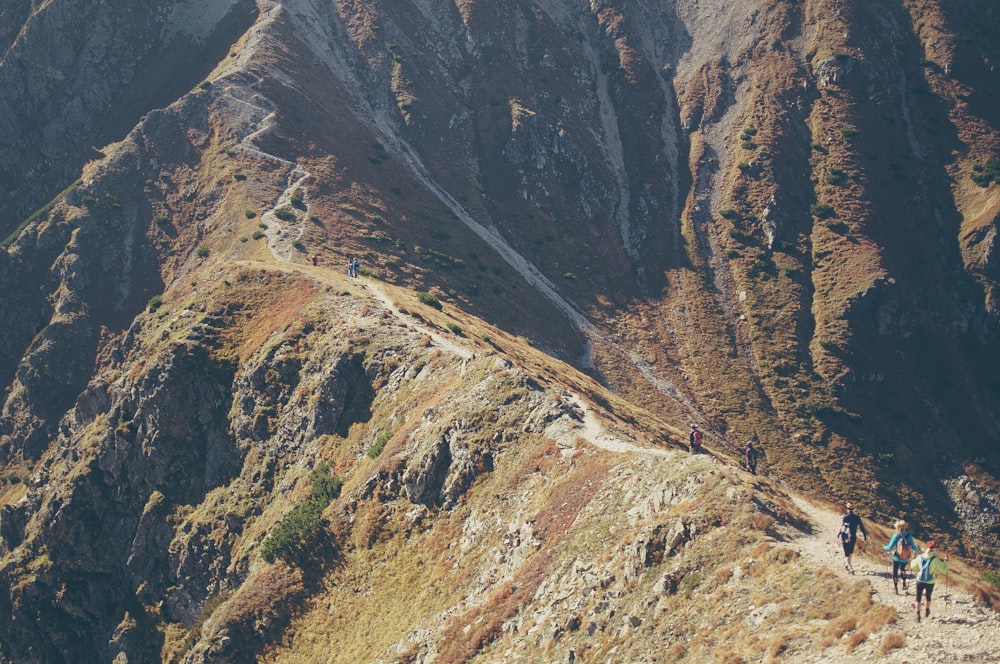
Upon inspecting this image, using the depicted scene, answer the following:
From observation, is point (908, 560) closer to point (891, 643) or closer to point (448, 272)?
point (891, 643)


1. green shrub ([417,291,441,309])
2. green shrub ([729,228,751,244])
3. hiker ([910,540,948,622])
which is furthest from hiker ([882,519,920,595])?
green shrub ([729,228,751,244])

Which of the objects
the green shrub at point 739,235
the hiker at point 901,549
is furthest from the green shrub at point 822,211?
the hiker at point 901,549

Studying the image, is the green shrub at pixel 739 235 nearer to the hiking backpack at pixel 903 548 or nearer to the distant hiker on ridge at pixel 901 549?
the distant hiker on ridge at pixel 901 549

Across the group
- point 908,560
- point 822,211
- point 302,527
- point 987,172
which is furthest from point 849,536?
point 987,172

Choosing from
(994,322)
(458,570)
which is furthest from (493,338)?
(994,322)

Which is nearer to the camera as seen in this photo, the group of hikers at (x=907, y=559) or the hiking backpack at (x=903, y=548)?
the group of hikers at (x=907, y=559)

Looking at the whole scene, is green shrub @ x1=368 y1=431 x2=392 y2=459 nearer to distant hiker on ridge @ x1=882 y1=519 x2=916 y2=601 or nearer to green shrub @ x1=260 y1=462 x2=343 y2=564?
green shrub @ x1=260 y1=462 x2=343 y2=564
